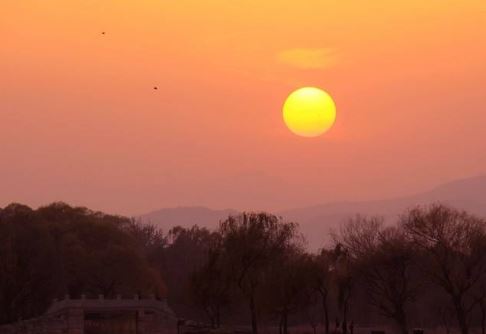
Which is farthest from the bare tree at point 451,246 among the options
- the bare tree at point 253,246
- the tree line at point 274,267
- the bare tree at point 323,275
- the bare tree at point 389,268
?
the bare tree at point 253,246

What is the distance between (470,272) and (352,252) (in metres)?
13.9

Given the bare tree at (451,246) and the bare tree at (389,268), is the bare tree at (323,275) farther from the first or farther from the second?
the bare tree at (451,246)

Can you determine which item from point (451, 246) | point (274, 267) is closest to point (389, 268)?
point (451, 246)

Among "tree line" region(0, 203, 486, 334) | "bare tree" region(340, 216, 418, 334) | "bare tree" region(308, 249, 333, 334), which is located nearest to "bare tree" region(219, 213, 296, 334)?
"tree line" region(0, 203, 486, 334)

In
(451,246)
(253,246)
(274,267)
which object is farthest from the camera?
(253,246)

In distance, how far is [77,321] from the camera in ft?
236

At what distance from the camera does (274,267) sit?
2953 inches

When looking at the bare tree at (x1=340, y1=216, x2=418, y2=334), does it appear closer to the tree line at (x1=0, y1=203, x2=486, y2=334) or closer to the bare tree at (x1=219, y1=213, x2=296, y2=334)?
the tree line at (x1=0, y1=203, x2=486, y2=334)

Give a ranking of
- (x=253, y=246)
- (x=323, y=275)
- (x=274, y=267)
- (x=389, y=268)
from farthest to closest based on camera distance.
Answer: (x=253, y=246), (x=323, y=275), (x=274, y=267), (x=389, y=268)

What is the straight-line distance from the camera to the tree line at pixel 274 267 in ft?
230

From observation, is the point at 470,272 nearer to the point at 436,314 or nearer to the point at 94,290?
the point at 436,314

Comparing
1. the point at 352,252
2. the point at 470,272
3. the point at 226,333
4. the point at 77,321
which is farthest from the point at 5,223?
the point at 470,272

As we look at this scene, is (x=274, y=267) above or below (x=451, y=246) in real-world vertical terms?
below

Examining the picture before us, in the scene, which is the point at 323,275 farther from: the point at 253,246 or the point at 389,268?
the point at 389,268
